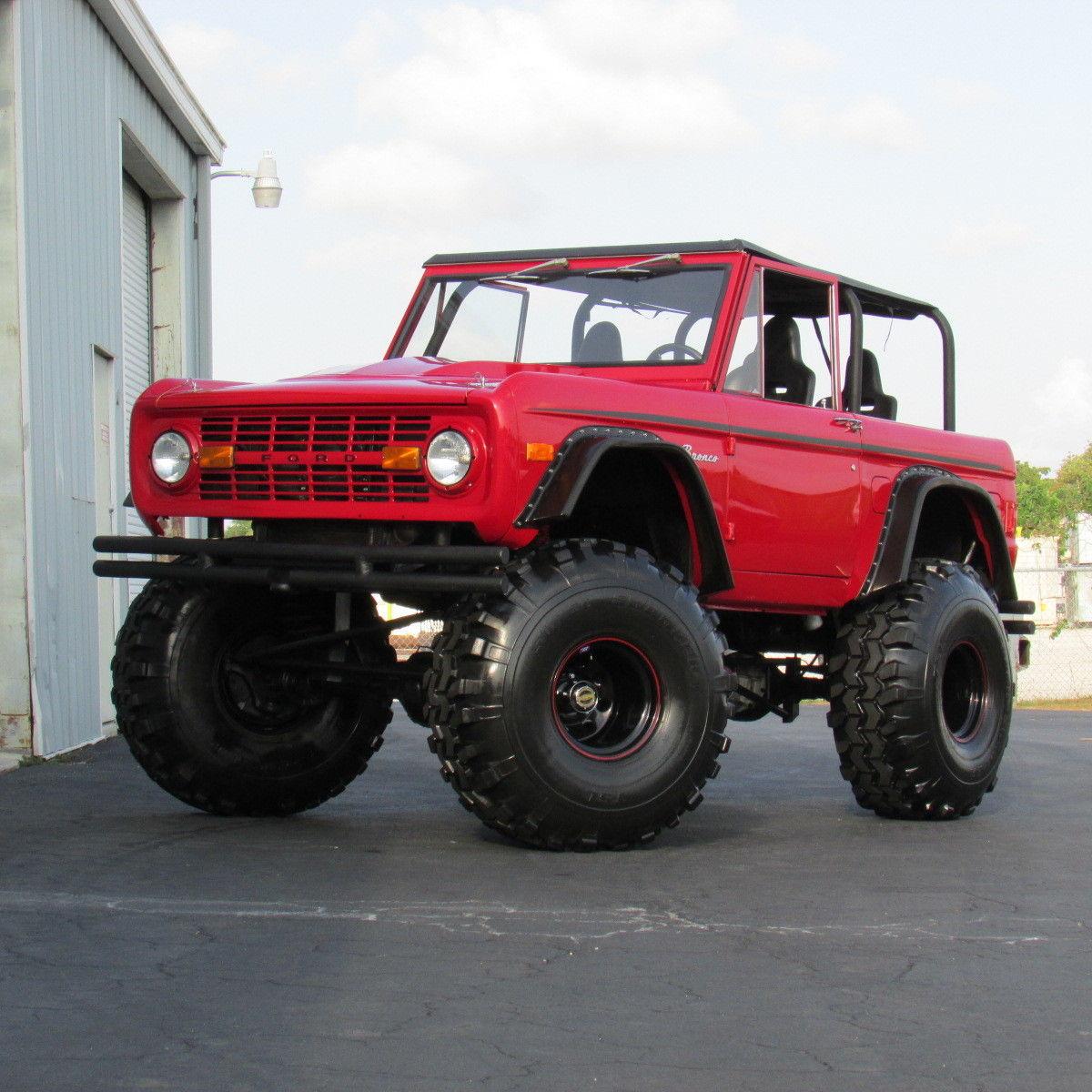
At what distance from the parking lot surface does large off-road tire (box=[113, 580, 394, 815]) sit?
0.19 m

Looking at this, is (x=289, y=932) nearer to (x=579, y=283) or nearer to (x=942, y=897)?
(x=942, y=897)

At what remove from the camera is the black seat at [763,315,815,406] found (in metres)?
7.95

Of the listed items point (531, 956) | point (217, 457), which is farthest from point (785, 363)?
point (531, 956)

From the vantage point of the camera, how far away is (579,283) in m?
7.95

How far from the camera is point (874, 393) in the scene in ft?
28.5

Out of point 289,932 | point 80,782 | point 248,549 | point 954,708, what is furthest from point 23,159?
point 289,932

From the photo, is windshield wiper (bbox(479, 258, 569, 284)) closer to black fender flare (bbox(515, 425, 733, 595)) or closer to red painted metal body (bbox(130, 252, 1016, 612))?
red painted metal body (bbox(130, 252, 1016, 612))

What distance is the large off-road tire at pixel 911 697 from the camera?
24.9 ft

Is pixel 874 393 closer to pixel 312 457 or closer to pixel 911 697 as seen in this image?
pixel 911 697

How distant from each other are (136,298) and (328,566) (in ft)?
32.3

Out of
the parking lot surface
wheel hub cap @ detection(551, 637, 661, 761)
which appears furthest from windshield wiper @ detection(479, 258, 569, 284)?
the parking lot surface

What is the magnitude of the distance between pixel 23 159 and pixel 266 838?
18.5 feet

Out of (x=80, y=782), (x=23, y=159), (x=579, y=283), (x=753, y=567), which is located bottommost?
(x=80, y=782)

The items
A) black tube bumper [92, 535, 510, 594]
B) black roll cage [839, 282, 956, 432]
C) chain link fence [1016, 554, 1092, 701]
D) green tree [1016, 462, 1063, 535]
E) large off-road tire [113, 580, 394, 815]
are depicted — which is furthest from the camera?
green tree [1016, 462, 1063, 535]
